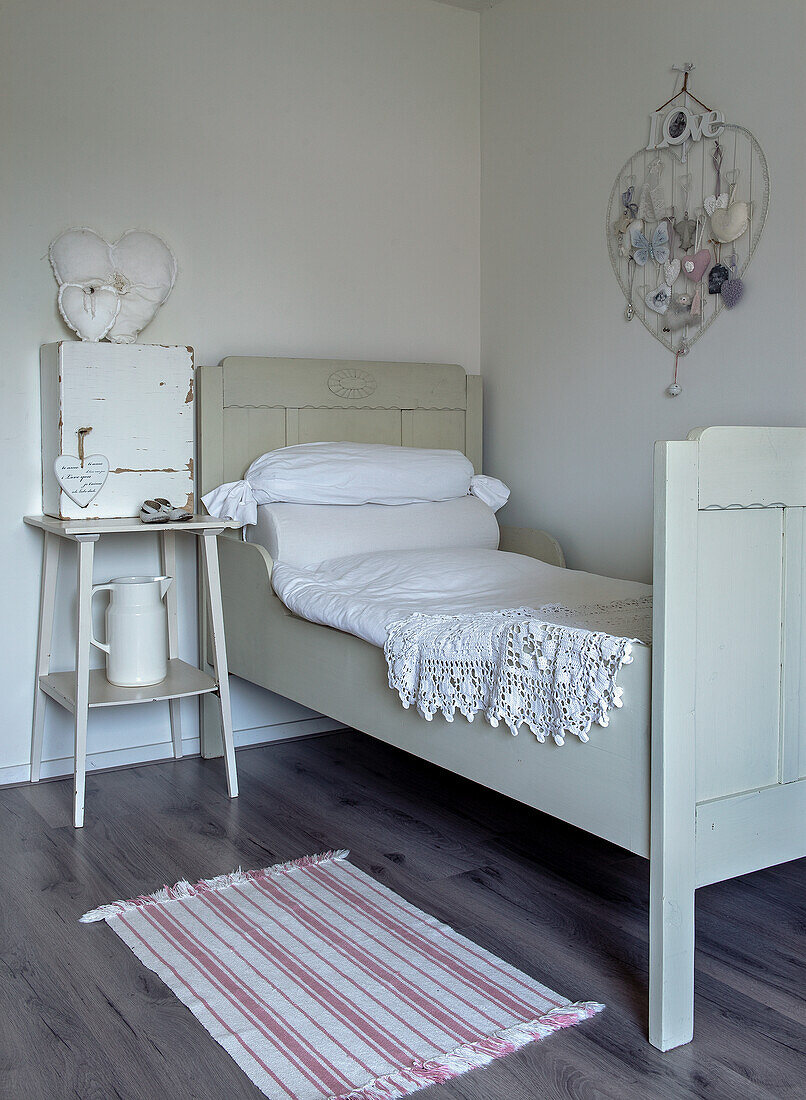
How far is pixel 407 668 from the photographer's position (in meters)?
1.93

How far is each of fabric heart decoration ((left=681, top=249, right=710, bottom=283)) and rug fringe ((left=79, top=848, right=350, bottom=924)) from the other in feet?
5.24

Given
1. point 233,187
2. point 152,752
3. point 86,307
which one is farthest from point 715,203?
point 152,752

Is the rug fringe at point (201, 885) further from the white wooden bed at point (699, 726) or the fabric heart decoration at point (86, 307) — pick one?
the fabric heart decoration at point (86, 307)

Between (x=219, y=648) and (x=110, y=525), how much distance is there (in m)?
0.41

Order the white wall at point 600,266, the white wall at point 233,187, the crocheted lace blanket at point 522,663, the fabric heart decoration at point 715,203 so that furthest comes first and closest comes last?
the white wall at point 233,187
the fabric heart decoration at point 715,203
the white wall at point 600,266
the crocheted lace blanket at point 522,663

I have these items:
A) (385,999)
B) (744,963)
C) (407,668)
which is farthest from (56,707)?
(744,963)

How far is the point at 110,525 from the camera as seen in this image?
2.44 m

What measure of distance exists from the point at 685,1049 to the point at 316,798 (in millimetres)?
1266

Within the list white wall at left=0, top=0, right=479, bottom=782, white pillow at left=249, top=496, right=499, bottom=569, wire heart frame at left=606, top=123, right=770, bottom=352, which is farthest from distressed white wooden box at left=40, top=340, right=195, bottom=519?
wire heart frame at left=606, top=123, right=770, bottom=352

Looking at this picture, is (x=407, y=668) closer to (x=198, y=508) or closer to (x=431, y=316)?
(x=198, y=508)

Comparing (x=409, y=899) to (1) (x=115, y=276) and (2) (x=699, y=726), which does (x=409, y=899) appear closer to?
(2) (x=699, y=726)

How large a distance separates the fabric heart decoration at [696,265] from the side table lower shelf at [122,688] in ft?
5.15

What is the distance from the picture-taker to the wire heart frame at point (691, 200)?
92.6 inches

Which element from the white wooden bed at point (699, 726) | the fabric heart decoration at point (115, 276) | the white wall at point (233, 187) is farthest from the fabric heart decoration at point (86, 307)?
the white wooden bed at point (699, 726)
